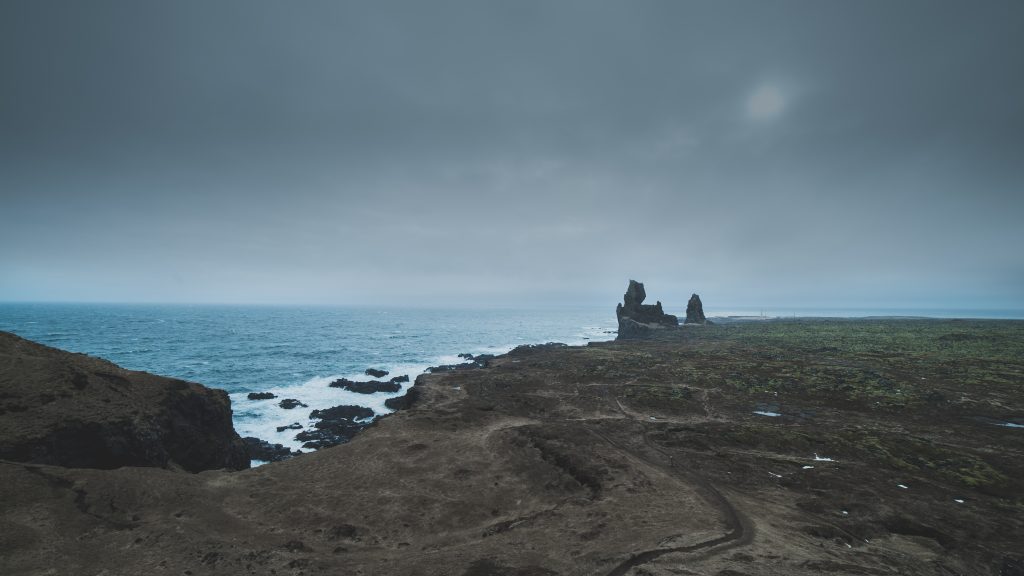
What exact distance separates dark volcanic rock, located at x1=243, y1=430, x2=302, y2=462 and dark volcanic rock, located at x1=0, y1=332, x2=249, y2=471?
21.6 feet

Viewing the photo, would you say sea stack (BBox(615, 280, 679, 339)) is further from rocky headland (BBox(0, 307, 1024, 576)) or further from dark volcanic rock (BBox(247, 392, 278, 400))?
dark volcanic rock (BBox(247, 392, 278, 400))

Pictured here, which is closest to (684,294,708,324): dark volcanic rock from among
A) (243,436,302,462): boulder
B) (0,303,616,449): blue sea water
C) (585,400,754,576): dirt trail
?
(0,303,616,449): blue sea water

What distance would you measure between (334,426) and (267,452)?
261 inches

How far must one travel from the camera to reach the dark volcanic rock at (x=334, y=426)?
3428 cm

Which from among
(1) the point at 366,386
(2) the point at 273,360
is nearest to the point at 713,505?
(1) the point at 366,386

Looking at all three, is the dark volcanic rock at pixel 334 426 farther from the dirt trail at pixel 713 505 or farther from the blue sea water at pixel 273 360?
the dirt trail at pixel 713 505

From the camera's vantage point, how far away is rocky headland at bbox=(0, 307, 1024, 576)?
447 inches

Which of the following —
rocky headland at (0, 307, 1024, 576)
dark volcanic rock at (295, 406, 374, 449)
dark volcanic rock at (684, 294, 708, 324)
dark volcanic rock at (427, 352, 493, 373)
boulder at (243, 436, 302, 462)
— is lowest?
boulder at (243, 436, 302, 462)

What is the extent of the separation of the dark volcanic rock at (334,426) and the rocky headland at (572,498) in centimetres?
920

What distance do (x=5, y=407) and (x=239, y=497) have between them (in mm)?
11239

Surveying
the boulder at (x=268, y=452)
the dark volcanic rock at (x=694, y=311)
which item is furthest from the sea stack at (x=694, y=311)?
the boulder at (x=268, y=452)

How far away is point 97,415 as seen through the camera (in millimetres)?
18250

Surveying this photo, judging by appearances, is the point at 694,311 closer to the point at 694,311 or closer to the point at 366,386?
the point at 694,311

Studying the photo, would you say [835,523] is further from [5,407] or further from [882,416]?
A: [5,407]
